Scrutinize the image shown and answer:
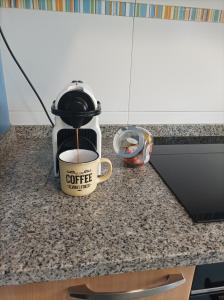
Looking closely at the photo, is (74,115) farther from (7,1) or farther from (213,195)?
(7,1)

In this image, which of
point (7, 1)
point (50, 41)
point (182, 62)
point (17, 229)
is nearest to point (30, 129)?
point (50, 41)

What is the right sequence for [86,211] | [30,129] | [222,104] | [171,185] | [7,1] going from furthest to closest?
1. [222,104]
2. [30,129]
3. [7,1]
4. [171,185]
5. [86,211]

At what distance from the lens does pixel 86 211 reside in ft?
1.64

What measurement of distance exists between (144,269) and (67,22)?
842mm

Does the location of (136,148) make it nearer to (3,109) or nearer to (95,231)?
(95,231)

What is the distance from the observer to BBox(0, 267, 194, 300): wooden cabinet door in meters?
0.39

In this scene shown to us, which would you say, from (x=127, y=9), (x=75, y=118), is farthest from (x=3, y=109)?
(x=127, y=9)

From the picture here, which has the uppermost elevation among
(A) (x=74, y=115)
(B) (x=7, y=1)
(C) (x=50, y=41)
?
(B) (x=7, y=1)

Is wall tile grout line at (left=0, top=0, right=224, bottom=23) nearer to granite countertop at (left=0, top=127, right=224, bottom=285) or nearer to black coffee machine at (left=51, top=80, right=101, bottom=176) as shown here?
black coffee machine at (left=51, top=80, right=101, bottom=176)

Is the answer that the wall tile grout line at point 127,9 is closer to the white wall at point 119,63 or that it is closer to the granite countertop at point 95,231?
the white wall at point 119,63

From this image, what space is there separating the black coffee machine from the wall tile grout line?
40 cm

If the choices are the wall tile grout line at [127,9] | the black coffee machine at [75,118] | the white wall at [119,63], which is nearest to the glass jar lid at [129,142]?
the black coffee machine at [75,118]

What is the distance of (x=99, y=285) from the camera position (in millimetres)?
419

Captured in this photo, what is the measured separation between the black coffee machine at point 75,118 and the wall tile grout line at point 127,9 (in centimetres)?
40
